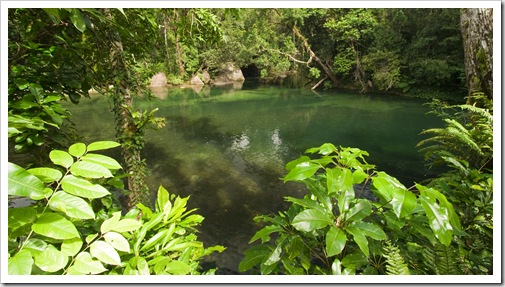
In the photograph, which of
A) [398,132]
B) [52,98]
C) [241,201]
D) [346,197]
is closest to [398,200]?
[346,197]

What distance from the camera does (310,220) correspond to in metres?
1.07

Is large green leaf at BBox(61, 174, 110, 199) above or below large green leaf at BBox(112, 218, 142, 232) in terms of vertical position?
above

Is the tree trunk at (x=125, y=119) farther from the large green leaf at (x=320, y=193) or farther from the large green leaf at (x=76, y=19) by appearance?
the large green leaf at (x=320, y=193)

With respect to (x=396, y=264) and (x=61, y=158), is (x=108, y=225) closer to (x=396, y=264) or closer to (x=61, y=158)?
(x=61, y=158)

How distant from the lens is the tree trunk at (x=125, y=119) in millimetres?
3375

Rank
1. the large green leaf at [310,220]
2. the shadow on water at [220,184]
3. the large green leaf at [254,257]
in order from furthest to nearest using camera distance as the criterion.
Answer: the shadow on water at [220,184] → the large green leaf at [254,257] → the large green leaf at [310,220]

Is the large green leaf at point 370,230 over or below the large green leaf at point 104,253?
below

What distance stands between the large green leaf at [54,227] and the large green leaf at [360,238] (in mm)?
963

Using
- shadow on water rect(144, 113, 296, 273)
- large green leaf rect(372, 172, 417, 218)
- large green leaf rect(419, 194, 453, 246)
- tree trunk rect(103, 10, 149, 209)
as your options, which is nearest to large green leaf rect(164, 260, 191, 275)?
large green leaf rect(372, 172, 417, 218)

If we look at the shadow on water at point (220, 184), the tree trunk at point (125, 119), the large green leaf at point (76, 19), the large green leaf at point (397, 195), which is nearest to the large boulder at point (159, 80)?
the shadow on water at point (220, 184)

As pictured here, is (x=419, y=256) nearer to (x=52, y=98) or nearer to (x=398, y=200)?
(x=398, y=200)

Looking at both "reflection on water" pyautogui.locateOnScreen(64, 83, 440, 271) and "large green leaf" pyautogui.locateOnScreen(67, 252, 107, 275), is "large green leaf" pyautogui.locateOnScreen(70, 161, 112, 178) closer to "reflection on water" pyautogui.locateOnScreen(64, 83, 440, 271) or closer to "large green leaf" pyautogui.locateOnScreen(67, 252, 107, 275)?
"large green leaf" pyautogui.locateOnScreen(67, 252, 107, 275)

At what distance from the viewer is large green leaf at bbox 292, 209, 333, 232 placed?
41.1 inches

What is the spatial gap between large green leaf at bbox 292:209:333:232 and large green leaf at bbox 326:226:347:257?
5cm
